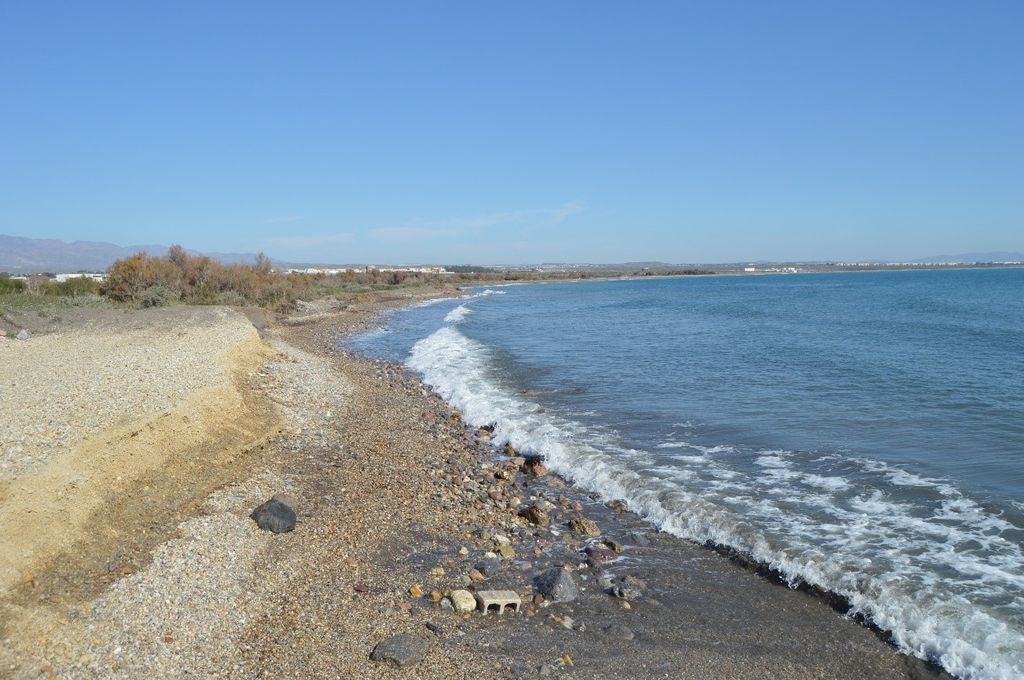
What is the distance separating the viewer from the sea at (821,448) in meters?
7.57

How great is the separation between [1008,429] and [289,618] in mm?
14478

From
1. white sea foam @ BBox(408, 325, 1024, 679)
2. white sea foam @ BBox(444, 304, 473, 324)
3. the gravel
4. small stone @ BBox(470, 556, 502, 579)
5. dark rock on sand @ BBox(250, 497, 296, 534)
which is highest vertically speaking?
the gravel

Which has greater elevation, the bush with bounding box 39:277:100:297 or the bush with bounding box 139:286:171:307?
the bush with bounding box 39:277:100:297

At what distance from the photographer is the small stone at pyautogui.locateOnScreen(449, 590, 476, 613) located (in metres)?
6.91

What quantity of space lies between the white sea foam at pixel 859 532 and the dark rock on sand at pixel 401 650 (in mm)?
4343

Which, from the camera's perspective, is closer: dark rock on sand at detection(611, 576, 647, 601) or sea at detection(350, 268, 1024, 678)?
dark rock on sand at detection(611, 576, 647, 601)

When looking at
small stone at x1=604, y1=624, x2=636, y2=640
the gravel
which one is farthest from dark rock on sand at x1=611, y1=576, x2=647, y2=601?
the gravel

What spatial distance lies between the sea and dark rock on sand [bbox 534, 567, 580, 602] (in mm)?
2339

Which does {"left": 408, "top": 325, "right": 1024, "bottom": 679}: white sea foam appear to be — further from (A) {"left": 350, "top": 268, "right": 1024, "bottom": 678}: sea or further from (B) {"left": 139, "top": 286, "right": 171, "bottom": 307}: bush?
(B) {"left": 139, "top": 286, "right": 171, "bottom": 307}: bush

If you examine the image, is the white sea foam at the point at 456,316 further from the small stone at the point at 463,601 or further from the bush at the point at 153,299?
the small stone at the point at 463,601

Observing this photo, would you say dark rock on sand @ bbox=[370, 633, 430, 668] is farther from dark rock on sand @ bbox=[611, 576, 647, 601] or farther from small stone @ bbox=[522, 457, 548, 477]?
small stone @ bbox=[522, 457, 548, 477]

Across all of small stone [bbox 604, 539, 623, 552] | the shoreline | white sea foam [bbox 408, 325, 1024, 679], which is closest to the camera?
the shoreline

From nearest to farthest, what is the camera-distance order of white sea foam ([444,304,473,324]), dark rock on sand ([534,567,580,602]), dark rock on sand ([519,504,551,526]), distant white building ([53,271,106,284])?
dark rock on sand ([534,567,580,602])
dark rock on sand ([519,504,551,526])
white sea foam ([444,304,473,324])
distant white building ([53,271,106,284])

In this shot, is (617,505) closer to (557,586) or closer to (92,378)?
(557,586)
